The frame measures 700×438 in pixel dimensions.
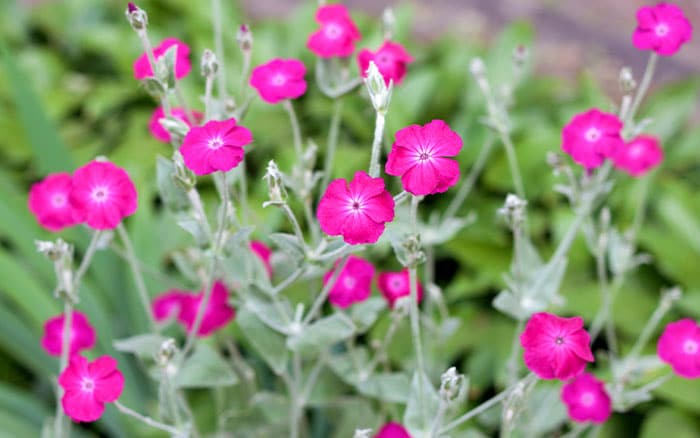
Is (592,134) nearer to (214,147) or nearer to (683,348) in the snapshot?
(683,348)

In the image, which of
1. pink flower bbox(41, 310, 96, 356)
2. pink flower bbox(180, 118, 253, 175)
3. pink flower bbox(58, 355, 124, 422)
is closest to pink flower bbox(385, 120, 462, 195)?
pink flower bbox(180, 118, 253, 175)

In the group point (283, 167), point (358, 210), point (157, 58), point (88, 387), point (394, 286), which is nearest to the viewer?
point (358, 210)

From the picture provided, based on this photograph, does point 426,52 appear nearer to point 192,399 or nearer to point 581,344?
point 192,399

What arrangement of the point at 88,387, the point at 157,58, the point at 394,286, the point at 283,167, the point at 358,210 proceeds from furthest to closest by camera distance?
the point at 283,167, the point at 394,286, the point at 157,58, the point at 88,387, the point at 358,210

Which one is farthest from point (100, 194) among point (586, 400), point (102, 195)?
point (586, 400)

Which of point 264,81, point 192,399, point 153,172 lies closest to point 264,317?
point 264,81

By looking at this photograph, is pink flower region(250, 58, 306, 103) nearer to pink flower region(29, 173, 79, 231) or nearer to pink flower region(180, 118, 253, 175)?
pink flower region(180, 118, 253, 175)
